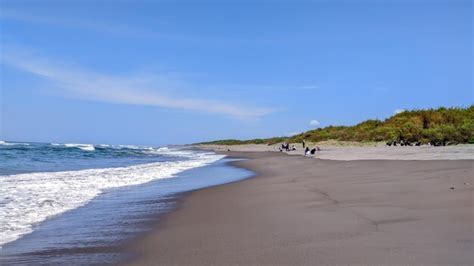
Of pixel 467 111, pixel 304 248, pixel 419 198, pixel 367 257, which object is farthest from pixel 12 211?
pixel 467 111

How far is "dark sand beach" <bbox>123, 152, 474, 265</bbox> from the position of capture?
15.3 feet

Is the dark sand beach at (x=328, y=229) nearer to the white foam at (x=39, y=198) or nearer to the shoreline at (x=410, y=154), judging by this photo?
the white foam at (x=39, y=198)

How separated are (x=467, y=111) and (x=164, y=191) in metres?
39.0

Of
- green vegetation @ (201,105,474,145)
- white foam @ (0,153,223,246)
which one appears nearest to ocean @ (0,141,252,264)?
white foam @ (0,153,223,246)

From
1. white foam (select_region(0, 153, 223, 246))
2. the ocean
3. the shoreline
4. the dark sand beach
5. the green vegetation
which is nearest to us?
the dark sand beach

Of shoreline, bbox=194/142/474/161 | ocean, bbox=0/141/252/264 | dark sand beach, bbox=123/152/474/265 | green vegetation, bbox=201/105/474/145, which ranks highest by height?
green vegetation, bbox=201/105/474/145

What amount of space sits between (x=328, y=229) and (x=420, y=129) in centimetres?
3234

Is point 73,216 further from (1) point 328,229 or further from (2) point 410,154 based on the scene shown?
(2) point 410,154

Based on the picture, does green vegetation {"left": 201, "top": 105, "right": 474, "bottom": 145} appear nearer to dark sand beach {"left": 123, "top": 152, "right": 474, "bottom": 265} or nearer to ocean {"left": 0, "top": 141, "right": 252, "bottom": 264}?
dark sand beach {"left": 123, "top": 152, "right": 474, "bottom": 265}

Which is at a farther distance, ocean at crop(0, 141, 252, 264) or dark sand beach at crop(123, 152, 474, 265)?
ocean at crop(0, 141, 252, 264)

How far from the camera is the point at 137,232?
667cm

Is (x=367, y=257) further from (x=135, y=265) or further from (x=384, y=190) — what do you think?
(x=384, y=190)

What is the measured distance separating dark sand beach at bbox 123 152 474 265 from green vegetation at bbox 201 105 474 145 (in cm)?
2150

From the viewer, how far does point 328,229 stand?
5.95 meters
